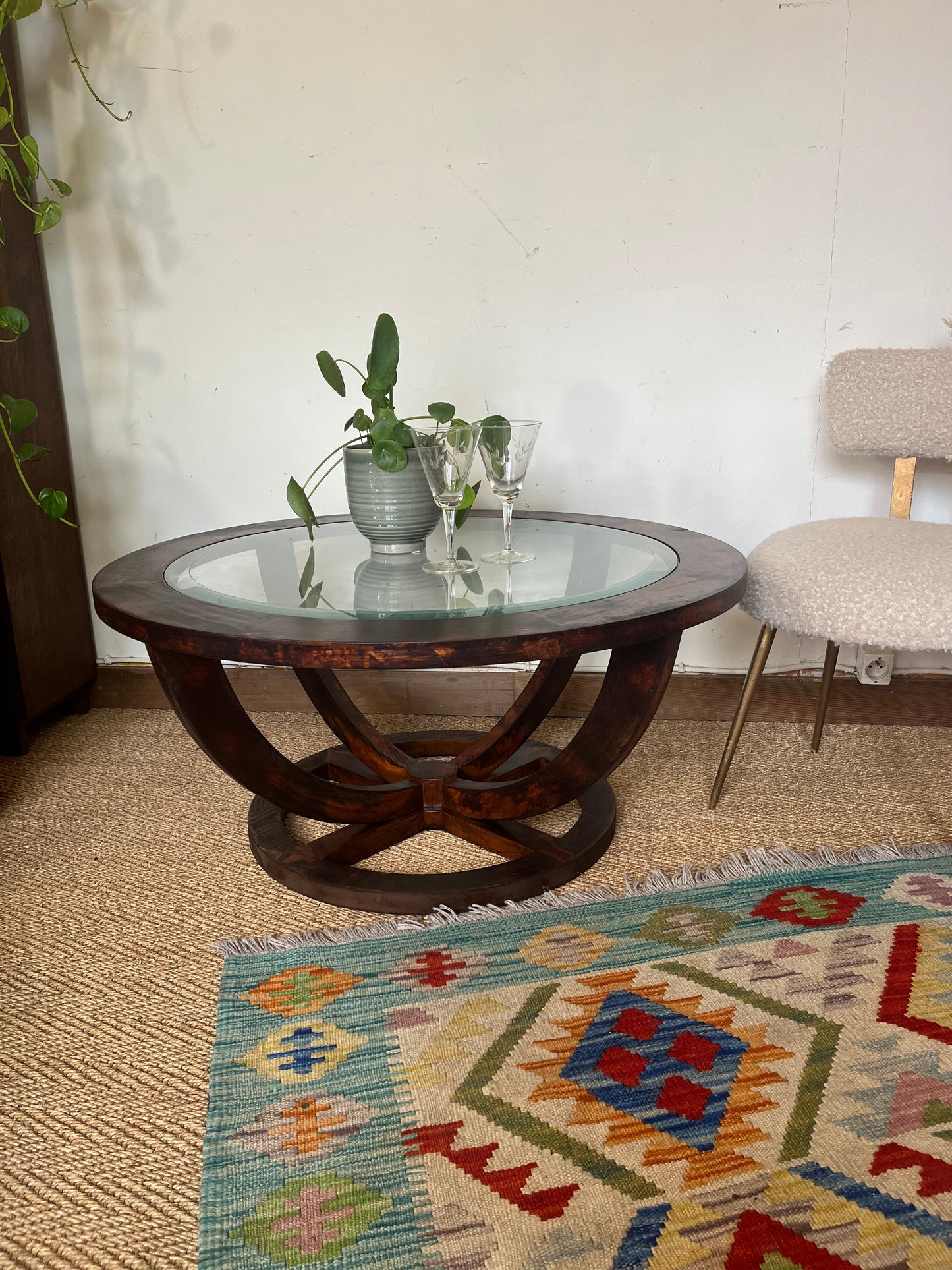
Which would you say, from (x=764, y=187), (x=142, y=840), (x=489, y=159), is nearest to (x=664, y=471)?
(x=764, y=187)

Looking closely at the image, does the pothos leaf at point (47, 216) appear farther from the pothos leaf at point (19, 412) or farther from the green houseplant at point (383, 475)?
the green houseplant at point (383, 475)

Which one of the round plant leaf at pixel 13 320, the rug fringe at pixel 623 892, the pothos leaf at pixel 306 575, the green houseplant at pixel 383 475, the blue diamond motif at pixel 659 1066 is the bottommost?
the rug fringe at pixel 623 892

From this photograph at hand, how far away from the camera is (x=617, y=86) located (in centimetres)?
184

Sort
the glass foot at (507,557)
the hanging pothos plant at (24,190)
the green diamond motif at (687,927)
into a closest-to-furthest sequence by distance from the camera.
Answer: the green diamond motif at (687,927), the glass foot at (507,557), the hanging pothos plant at (24,190)

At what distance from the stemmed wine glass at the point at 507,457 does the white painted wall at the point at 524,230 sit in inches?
27.2

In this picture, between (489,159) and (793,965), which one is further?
(489,159)

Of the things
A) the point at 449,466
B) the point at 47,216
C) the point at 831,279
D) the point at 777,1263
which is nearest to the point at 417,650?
the point at 449,466

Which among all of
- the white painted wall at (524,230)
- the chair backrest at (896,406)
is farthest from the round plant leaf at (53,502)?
the chair backrest at (896,406)

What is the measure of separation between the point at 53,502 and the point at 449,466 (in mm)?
849

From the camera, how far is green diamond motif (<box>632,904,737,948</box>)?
4.12ft

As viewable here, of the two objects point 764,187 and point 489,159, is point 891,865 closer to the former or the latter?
point 764,187

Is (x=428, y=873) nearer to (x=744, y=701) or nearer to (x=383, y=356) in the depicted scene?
(x=744, y=701)

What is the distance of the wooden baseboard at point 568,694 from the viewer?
2070mm

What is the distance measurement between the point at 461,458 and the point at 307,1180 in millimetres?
843
